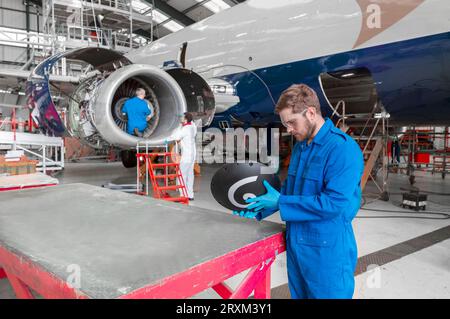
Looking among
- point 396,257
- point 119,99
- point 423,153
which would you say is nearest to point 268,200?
point 396,257

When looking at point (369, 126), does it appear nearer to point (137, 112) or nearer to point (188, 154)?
point (188, 154)

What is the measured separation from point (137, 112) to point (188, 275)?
302 centimetres

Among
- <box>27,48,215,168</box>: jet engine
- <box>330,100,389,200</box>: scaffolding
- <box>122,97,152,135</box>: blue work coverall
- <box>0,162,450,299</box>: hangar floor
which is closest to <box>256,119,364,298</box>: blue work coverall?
<box>0,162,450,299</box>: hangar floor

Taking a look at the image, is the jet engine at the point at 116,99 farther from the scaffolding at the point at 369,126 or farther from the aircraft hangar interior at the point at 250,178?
the scaffolding at the point at 369,126

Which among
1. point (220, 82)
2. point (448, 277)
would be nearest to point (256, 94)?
point (220, 82)

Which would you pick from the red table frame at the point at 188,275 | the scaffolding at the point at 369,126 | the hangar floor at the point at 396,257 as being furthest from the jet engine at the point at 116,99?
the red table frame at the point at 188,275

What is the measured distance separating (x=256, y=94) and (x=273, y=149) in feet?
10.4

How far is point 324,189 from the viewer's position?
51.7 inches

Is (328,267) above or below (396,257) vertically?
above

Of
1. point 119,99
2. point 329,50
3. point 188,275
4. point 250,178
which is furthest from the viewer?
point 119,99

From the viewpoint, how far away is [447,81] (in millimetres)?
3162

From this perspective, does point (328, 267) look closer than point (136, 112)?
Yes
